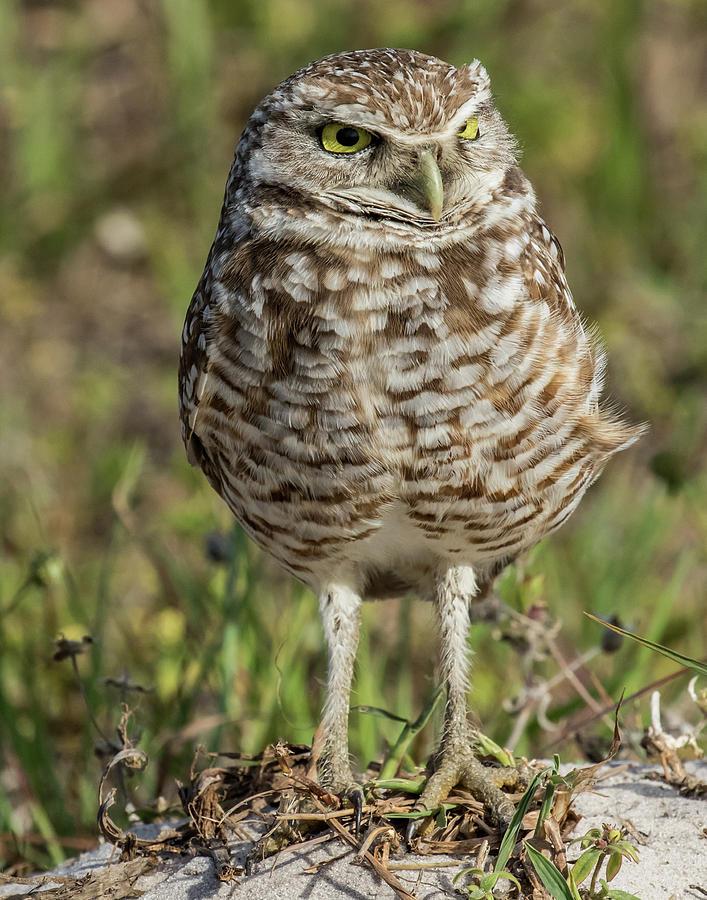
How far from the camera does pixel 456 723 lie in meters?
2.95

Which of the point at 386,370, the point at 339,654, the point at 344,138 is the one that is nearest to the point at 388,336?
the point at 386,370

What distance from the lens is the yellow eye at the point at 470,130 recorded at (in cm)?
271

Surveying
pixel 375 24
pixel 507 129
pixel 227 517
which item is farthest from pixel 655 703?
pixel 375 24

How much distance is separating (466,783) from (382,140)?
5.00 ft

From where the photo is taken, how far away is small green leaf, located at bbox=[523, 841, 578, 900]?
2.15 m

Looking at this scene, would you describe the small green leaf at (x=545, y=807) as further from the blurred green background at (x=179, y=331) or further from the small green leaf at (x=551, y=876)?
the blurred green background at (x=179, y=331)

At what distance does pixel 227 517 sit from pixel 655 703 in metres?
2.19

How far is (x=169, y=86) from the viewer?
7.42 meters

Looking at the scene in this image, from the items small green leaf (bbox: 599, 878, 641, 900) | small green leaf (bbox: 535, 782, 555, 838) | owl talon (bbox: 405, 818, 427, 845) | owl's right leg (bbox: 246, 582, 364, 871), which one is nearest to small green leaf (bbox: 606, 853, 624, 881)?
small green leaf (bbox: 599, 878, 641, 900)

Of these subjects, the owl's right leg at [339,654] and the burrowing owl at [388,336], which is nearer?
the burrowing owl at [388,336]

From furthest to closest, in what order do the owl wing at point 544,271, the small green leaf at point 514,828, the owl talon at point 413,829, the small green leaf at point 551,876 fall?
the owl wing at point 544,271
the owl talon at point 413,829
the small green leaf at point 514,828
the small green leaf at point 551,876

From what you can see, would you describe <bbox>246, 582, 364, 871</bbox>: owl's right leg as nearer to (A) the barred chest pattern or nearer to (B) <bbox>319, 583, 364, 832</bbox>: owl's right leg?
(B) <bbox>319, 583, 364, 832</bbox>: owl's right leg

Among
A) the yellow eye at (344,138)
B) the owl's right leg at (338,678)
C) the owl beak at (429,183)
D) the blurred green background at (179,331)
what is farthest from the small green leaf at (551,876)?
the yellow eye at (344,138)

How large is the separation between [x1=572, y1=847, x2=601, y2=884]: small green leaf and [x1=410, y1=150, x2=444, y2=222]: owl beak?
1.38m
